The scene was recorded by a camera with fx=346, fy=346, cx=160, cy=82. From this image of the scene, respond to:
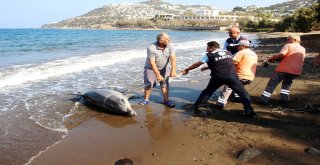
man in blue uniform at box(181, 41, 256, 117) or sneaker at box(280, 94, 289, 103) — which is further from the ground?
man in blue uniform at box(181, 41, 256, 117)

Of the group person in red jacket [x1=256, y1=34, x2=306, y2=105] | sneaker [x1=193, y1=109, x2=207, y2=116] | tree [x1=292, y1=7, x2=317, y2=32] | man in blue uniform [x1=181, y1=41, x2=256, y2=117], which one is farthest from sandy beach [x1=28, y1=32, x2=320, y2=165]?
tree [x1=292, y1=7, x2=317, y2=32]

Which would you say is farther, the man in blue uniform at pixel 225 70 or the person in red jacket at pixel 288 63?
the person in red jacket at pixel 288 63

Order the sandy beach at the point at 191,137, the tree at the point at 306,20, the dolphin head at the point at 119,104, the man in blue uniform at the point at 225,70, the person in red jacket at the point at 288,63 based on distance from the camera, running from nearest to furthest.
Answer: the sandy beach at the point at 191,137, the man in blue uniform at the point at 225,70, the dolphin head at the point at 119,104, the person in red jacket at the point at 288,63, the tree at the point at 306,20

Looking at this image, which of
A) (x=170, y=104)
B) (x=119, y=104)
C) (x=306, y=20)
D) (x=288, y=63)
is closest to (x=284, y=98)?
(x=288, y=63)

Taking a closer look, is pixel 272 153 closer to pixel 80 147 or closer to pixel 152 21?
pixel 80 147

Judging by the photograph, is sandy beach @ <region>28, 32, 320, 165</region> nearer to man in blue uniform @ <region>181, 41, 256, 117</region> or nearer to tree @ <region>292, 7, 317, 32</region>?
man in blue uniform @ <region>181, 41, 256, 117</region>

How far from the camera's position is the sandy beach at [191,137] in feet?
16.9

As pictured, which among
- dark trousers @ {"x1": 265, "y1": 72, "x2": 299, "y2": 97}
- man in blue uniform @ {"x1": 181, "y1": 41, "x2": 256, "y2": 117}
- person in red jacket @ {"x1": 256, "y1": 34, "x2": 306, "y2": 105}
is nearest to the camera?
man in blue uniform @ {"x1": 181, "y1": 41, "x2": 256, "y2": 117}

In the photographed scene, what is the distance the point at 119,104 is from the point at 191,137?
2098mm

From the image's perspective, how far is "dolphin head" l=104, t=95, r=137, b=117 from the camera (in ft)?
24.1

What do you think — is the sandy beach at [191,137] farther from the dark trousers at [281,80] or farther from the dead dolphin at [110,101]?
the dark trousers at [281,80]

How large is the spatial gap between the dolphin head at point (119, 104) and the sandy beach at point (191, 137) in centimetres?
18

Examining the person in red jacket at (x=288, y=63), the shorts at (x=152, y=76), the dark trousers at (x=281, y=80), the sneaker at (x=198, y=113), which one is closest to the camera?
the sneaker at (x=198, y=113)

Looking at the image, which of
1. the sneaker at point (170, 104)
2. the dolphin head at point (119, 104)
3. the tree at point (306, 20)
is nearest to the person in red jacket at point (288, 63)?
the sneaker at point (170, 104)
